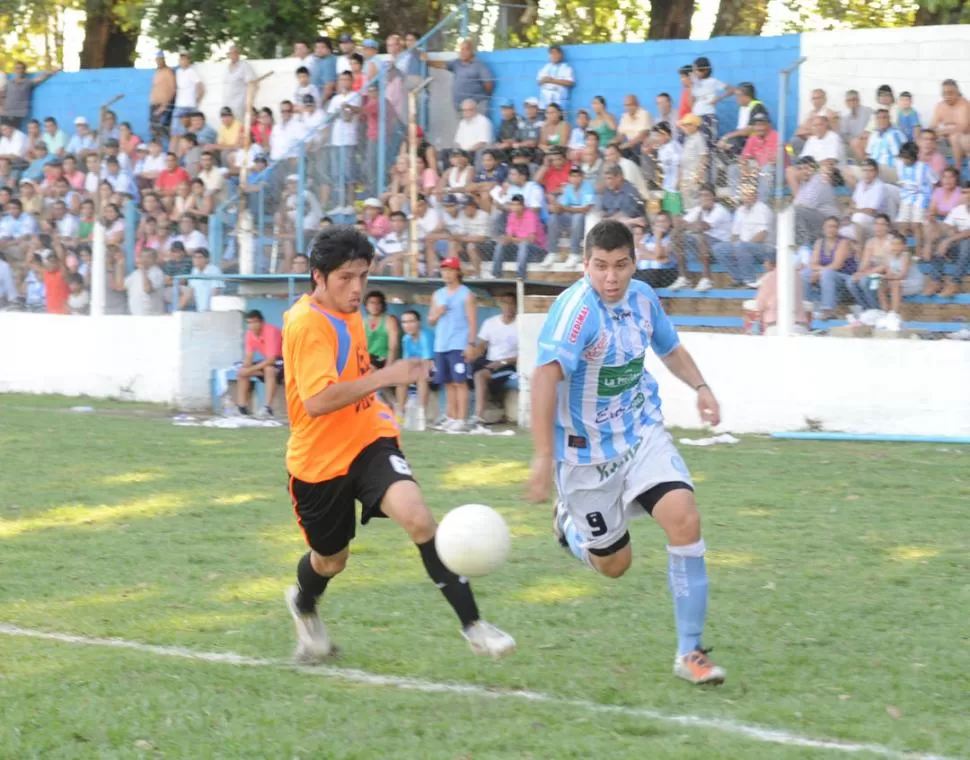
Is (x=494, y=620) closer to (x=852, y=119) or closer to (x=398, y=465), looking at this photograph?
(x=398, y=465)

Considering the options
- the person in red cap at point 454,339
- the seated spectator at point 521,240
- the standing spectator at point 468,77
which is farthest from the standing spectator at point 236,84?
the person in red cap at point 454,339

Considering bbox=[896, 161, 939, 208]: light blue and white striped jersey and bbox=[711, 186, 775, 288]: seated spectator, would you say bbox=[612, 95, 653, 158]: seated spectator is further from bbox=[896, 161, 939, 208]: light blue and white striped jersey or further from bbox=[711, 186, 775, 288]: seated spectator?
bbox=[896, 161, 939, 208]: light blue and white striped jersey

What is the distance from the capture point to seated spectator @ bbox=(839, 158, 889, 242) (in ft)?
46.7

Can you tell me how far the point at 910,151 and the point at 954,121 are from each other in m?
0.81

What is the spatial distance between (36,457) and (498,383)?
5.44 meters

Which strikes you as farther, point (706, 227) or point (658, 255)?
point (658, 255)

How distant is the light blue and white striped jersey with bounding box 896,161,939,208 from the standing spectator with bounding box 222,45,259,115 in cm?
1187

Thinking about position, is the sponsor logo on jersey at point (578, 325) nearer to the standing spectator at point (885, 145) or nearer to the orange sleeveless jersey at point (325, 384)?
the orange sleeveless jersey at point (325, 384)

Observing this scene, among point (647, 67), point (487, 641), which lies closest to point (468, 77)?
point (647, 67)

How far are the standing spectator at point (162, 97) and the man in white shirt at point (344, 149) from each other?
6265 mm

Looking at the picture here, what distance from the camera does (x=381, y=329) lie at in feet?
56.2

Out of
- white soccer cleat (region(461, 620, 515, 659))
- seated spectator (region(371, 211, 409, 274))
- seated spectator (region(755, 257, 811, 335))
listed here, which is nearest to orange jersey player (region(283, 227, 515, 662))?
white soccer cleat (region(461, 620, 515, 659))

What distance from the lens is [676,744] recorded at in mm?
4977

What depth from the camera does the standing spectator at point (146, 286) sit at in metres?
19.7
